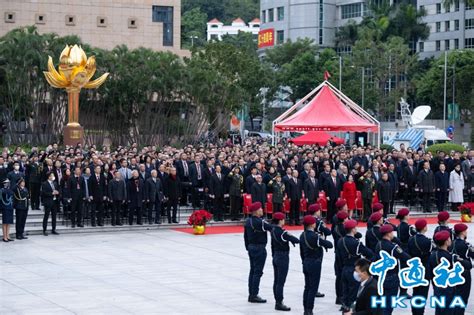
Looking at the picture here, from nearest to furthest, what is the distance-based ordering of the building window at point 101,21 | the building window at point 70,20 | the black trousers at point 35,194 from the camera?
the black trousers at point 35,194 < the building window at point 70,20 < the building window at point 101,21

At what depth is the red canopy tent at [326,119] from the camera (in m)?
34.4

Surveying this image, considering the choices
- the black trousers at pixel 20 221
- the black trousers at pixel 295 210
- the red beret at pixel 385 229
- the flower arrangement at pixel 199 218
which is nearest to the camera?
the red beret at pixel 385 229

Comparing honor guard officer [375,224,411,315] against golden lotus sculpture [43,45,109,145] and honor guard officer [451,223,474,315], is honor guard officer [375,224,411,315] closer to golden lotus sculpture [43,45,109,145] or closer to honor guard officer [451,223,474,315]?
honor guard officer [451,223,474,315]

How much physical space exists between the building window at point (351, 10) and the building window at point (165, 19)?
4006 cm

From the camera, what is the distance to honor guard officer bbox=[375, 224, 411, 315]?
1352 cm

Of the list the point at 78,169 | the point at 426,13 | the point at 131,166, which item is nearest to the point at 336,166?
the point at 131,166

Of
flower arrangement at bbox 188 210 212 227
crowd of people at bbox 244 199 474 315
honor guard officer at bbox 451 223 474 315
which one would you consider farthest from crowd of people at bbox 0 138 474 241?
honor guard officer at bbox 451 223 474 315

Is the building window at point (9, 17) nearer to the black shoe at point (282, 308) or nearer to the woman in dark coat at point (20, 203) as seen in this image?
the woman in dark coat at point (20, 203)

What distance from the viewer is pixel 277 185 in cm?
2561

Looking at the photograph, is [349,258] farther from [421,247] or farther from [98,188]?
[98,188]

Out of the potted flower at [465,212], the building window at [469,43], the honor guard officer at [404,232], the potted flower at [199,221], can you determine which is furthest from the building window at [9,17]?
the building window at [469,43]

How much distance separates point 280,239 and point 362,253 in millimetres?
1464

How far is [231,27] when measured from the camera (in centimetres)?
13375

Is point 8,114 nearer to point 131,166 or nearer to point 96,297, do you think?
point 131,166
